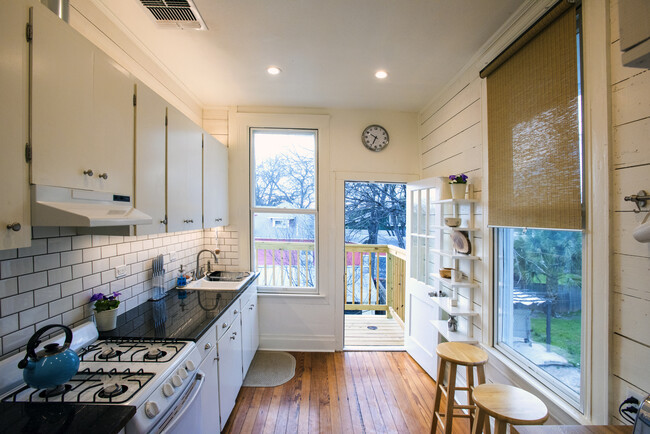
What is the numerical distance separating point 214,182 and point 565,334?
2880 mm

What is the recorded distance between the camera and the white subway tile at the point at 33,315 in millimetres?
1196

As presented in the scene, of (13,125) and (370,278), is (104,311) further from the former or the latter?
(370,278)

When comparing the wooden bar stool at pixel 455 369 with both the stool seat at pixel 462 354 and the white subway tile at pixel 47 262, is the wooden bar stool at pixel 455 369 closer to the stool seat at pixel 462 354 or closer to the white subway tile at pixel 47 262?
the stool seat at pixel 462 354

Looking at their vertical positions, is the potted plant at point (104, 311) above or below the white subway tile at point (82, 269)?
below

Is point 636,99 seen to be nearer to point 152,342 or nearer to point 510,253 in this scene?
point 510,253

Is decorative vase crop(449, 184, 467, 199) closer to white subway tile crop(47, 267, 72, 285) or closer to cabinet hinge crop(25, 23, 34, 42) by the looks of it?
cabinet hinge crop(25, 23, 34, 42)

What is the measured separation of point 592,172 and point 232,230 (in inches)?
120

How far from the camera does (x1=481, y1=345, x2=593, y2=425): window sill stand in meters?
1.29

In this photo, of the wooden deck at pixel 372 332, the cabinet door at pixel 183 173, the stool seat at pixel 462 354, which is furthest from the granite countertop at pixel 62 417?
the wooden deck at pixel 372 332

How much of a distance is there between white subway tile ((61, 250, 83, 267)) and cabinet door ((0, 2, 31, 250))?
0.57m

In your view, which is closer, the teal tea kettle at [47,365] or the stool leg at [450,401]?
the teal tea kettle at [47,365]

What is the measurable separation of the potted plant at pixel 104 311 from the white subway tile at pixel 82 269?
15cm

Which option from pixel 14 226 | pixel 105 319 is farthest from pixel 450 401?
pixel 14 226

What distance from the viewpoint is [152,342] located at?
1.44 m
